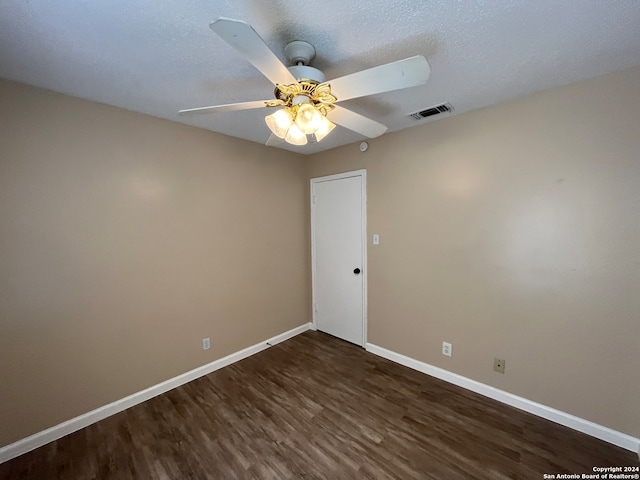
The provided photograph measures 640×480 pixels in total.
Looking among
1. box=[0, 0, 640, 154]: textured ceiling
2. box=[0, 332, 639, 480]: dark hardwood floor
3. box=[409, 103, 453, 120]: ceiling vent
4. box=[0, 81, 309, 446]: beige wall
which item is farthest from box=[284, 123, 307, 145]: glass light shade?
box=[0, 332, 639, 480]: dark hardwood floor

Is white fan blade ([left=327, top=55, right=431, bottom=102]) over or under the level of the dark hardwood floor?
over

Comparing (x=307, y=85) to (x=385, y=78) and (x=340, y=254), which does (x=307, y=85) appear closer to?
(x=385, y=78)

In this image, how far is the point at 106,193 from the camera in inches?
79.1

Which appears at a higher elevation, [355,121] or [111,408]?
[355,121]

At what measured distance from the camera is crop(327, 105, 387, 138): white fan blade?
4.95ft

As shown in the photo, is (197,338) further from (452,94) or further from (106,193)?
(452,94)

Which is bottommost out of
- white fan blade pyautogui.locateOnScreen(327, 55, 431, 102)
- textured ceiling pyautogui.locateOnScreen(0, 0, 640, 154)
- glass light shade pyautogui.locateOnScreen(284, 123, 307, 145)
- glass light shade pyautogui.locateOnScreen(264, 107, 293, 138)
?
glass light shade pyautogui.locateOnScreen(284, 123, 307, 145)

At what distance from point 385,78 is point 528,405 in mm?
2538

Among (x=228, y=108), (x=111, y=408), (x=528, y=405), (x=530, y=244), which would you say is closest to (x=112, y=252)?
(x=111, y=408)

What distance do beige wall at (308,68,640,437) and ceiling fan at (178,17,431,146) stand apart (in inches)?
45.0

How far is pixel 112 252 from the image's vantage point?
2045 mm

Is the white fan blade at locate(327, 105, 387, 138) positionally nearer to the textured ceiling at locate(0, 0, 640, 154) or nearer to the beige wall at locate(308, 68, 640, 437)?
the textured ceiling at locate(0, 0, 640, 154)

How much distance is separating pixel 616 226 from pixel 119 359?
12.0 feet

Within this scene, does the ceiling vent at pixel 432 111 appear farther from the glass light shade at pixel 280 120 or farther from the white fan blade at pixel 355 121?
the glass light shade at pixel 280 120
